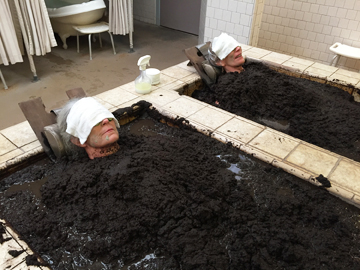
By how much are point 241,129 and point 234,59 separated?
1.23 metres

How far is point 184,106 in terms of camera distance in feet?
9.45

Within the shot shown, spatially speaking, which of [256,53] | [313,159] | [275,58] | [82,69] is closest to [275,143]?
[313,159]

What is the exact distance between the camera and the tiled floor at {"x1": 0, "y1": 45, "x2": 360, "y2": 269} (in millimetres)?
2125

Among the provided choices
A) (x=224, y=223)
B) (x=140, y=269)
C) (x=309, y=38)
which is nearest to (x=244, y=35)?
(x=309, y=38)

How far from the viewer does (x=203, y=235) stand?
5.57 ft

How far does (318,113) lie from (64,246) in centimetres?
261

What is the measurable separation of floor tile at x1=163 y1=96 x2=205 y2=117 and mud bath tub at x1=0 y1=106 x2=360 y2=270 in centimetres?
62

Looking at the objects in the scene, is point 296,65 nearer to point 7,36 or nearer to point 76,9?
point 7,36

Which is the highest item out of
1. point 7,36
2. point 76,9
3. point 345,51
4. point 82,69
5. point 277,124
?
point 76,9

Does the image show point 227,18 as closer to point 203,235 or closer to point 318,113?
point 318,113

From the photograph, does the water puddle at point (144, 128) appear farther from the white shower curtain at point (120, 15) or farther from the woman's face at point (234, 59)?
the white shower curtain at point (120, 15)

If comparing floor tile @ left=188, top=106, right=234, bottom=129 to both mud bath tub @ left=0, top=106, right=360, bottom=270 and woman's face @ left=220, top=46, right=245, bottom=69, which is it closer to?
mud bath tub @ left=0, top=106, right=360, bottom=270

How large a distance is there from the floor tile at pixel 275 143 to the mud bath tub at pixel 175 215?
18cm

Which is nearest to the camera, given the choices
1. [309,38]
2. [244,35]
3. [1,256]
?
[1,256]
